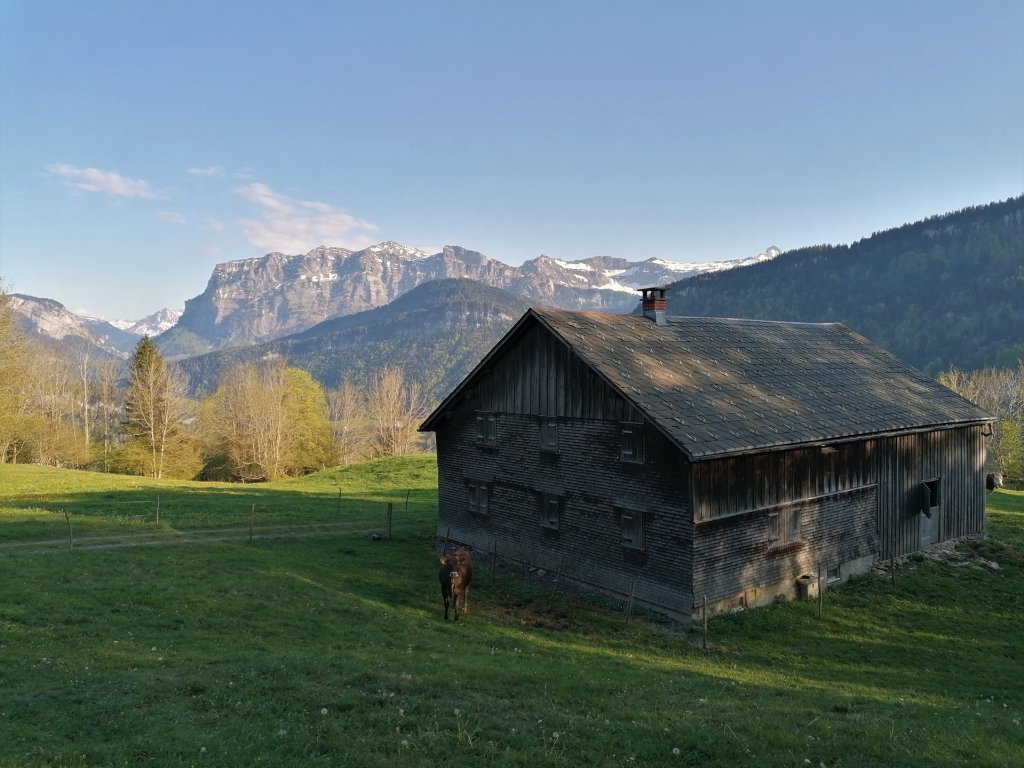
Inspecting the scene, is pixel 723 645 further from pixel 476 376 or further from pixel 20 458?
pixel 20 458

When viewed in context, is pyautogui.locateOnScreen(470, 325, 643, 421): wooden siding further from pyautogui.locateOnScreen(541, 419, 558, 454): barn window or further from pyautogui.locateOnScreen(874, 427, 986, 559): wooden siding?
pyautogui.locateOnScreen(874, 427, 986, 559): wooden siding

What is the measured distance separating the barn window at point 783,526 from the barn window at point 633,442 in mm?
5198

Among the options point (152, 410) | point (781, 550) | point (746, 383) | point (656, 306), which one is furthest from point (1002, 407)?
point (152, 410)

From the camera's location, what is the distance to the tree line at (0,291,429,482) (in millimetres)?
68250

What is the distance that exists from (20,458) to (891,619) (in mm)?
84173

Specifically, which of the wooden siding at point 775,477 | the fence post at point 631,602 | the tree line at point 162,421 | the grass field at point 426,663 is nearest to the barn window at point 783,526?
the wooden siding at point 775,477

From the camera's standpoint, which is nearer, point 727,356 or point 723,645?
point 723,645

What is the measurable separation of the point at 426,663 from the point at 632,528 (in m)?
10.5

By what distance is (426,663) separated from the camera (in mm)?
14547

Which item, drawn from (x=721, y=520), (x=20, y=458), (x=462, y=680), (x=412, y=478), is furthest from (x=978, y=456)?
(x=20, y=458)

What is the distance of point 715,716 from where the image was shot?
11.6m

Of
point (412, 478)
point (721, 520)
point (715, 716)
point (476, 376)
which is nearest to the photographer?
point (715, 716)

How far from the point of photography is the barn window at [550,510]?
84.6 feet

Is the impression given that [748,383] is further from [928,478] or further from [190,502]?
[190,502]
